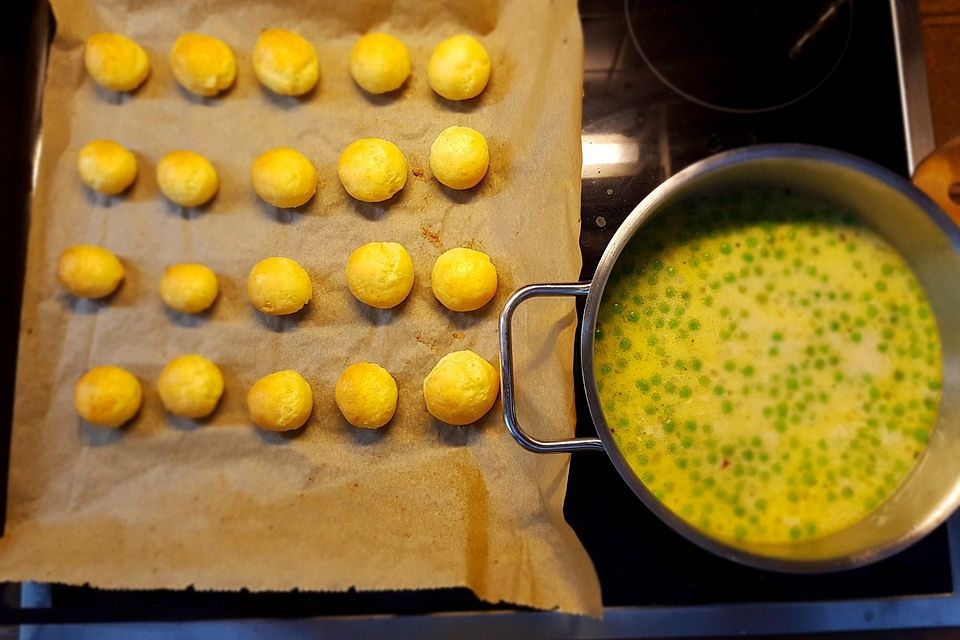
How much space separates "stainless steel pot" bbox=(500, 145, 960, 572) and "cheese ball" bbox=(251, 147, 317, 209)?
0.59 m

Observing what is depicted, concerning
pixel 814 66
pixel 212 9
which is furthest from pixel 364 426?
pixel 814 66

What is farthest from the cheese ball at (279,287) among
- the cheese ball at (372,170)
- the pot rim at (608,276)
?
the pot rim at (608,276)

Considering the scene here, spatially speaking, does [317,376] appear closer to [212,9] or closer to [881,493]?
[212,9]

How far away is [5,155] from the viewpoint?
1.52 m

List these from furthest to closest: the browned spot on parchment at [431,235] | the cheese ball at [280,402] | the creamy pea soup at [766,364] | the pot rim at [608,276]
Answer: the browned spot on parchment at [431,235] < the cheese ball at [280,402] < the creamy pea soup at [766,364] < the pot rim at [608,276]

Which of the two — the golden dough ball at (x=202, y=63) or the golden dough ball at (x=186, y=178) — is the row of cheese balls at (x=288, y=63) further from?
the golden dough ball at (x=186, y=178)

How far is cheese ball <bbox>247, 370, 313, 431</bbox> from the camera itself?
137cm

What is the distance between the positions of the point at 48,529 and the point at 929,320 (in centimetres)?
194

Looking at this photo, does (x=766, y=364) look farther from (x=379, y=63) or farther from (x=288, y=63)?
(x=288, y=63)

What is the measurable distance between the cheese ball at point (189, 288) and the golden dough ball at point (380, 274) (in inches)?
12.6

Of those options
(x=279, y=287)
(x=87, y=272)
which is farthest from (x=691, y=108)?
(x=87, y=272)

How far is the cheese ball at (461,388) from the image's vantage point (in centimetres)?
134

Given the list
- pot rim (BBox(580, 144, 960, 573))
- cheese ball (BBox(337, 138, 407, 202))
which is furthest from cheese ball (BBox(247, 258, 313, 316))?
pot rim (BBox(580, 144, 960, 573))

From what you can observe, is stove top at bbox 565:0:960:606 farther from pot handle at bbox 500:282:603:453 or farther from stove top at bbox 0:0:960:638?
pot handle at bbox 500:282:603:453
